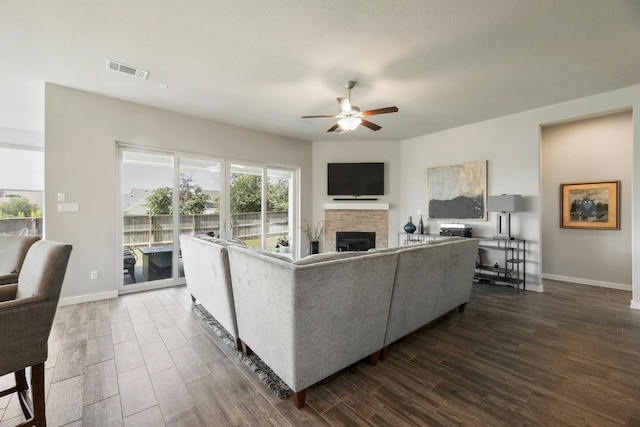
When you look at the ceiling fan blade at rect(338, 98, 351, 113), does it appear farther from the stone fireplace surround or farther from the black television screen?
the stone fireplace surround

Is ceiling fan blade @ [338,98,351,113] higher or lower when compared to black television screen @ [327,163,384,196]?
higher

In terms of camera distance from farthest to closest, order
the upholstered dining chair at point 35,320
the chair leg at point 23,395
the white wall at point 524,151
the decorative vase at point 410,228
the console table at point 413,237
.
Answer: the decorative vase at point 410,228, the console table at point 413,237, the white wall at point 524,151, the chair leg at point 23,395, the upholstered dining chair at point 35,320

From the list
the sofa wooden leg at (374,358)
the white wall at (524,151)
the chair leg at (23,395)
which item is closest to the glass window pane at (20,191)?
the chair leg at (23,395)

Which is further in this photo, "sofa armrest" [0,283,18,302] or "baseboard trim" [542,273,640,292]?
"baseboard trim" [542,273,640,292]

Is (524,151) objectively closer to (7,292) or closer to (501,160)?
(501,160)

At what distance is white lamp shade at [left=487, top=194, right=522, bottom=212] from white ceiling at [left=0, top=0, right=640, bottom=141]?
1450 mm

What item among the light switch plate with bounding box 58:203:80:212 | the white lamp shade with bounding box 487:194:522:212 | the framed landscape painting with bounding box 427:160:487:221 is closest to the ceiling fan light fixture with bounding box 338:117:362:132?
the white lamp shade with bounding box 487:194:522:212

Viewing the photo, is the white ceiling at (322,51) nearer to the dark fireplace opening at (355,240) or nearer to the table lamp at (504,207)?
the table lamp at (504,207)

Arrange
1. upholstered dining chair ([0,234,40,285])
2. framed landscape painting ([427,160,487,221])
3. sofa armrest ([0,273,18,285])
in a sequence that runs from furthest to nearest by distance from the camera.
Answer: framed landscape painting ([427,160,487,221])
upholstered dining chair ([0,234,40,285])
sofa armrest ([0,273,18,285])

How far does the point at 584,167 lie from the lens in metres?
4.49

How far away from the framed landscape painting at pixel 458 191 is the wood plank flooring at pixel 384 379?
234cm

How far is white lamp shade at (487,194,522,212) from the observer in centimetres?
412

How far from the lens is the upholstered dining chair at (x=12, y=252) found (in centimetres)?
184

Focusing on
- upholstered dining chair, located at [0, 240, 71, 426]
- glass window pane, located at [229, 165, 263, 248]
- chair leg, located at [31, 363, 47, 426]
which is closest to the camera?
upholstered dining chair, located at [0, 240, 71, 426]
